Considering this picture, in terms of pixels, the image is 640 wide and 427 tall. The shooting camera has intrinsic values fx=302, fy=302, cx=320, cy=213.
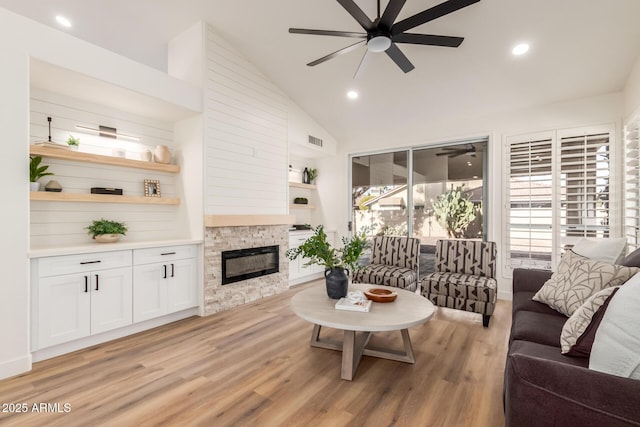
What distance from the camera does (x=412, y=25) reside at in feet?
8.19

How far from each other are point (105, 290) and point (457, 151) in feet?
16.7

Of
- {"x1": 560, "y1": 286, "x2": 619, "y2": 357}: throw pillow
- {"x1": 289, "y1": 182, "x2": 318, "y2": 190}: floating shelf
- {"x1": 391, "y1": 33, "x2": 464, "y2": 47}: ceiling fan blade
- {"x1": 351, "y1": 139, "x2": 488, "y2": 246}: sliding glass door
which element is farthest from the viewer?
{"x1": 289, "y1": 182, "x2": 318, "y2": 190}: floating shelf

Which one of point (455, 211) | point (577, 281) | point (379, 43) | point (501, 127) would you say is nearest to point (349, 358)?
point (577, 281)

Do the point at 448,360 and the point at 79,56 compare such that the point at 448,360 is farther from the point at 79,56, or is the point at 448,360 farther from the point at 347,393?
the point at 79,56

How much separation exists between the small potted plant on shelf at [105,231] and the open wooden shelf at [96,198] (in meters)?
0.25

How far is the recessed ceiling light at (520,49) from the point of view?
10.5ft

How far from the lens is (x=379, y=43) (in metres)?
2.70

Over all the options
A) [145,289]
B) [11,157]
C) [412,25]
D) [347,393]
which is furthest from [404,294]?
[11,157]

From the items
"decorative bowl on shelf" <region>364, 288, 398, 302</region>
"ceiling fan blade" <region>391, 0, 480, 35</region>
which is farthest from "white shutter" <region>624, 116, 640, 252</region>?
"decorative bowl on shelf" <region>364, 288, 398, 302</region>

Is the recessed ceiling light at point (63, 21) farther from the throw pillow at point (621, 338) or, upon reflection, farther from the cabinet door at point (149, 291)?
the throw pillow at point (621, 338)

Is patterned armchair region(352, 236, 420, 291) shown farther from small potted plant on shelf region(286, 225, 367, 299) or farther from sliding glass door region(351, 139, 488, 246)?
small potted plant on shelf region(286, 225, 367, 299)

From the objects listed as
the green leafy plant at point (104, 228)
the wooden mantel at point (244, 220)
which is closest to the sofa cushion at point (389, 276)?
the wooden mantel at point (244, 220)

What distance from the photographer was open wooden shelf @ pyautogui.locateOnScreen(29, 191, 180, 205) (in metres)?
2.82

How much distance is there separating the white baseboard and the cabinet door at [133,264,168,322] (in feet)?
2.72
